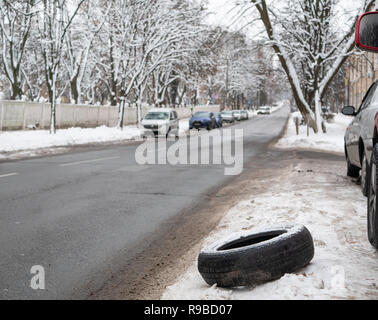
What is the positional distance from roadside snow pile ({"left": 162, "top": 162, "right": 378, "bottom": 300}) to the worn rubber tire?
7 cm

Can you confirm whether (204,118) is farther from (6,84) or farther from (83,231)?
(6,84)

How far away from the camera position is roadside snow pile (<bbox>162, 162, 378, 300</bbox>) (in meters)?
3.20

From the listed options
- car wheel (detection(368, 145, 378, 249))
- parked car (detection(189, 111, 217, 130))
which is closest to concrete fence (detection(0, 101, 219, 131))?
parked car (detection(189, 111, 217, 130))

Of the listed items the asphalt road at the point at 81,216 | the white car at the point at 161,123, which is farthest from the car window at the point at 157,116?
the asphalt road at the point at 81,216

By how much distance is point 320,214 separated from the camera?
5.68 metres

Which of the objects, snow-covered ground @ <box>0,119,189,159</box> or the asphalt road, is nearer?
the asphalt road

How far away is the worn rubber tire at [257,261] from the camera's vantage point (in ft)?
11.1

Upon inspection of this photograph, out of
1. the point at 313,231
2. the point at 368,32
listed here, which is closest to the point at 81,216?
the point at 313,231

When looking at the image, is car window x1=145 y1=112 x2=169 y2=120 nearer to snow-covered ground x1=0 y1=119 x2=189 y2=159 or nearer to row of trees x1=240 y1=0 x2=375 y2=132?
snow-covered ground x1=0 y1=119 x2=189 y2=159

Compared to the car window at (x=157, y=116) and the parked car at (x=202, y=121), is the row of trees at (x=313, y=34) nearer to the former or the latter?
the car window at (x=157, y=116)

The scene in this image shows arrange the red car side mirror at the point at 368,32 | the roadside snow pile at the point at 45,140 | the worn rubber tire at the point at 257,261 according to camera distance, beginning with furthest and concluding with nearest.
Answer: the roadside snow pile at the point at 45,140
the worn rubber tire at the point at 257,261
the red car side mirror at the point at 368,32

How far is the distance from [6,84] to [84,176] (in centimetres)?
6497

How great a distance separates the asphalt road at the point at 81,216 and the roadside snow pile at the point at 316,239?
96 cm
